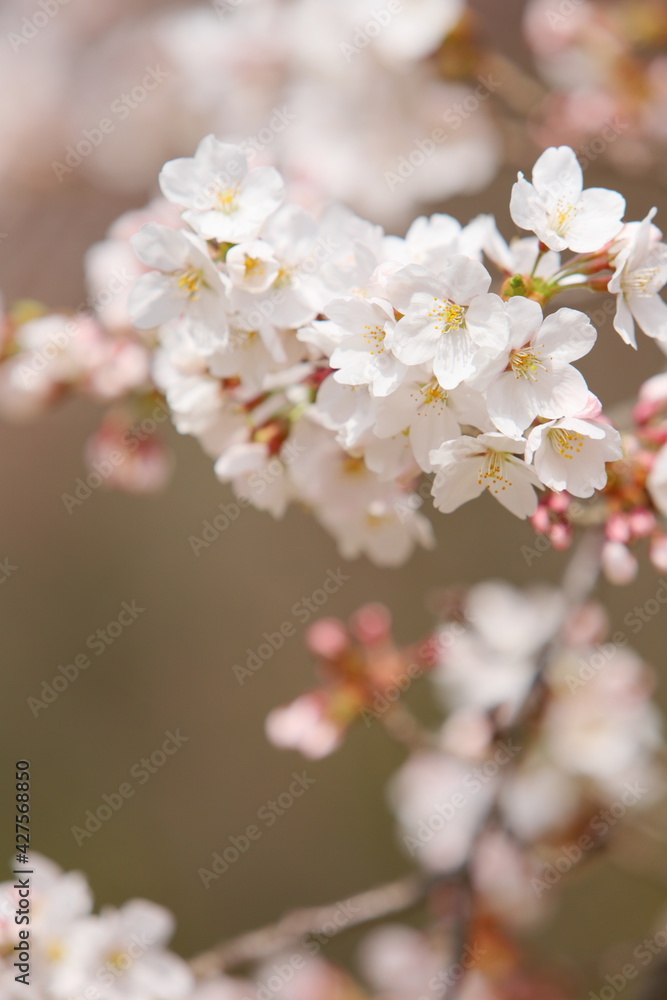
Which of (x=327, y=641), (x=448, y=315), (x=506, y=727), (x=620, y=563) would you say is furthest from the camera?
(x=327, y=641)

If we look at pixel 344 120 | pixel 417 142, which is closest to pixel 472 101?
pixel 417 142

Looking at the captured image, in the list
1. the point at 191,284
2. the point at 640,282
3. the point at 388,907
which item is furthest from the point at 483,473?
the point at 388,907

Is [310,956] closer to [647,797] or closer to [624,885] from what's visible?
[647,797]

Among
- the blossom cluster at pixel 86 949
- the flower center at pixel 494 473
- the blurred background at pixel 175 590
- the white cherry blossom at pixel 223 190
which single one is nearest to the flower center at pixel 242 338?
the white cherry blossom at pixel 223 190

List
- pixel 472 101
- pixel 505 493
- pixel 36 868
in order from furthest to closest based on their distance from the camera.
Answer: pixel 472 101
pixel 36 868
pixel 505 493

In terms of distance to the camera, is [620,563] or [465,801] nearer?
[620,563]

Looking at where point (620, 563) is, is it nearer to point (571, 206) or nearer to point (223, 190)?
point (571, 206)

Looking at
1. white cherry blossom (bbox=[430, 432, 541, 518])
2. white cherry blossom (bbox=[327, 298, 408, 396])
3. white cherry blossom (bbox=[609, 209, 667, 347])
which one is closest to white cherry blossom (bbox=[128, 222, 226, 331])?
white cherry blossom (bbox=[327, 298, 408, 396])

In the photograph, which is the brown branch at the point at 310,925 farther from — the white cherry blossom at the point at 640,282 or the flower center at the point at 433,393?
the white cherry blossom at the point at 640,282
